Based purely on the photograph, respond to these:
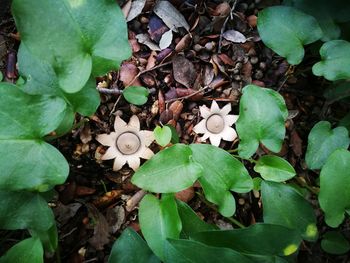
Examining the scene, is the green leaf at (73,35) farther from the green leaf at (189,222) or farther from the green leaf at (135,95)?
the green leaf at (189,222)

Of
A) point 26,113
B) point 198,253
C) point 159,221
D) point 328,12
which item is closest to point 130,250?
point 159,221

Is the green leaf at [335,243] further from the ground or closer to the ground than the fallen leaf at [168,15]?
closer to the ground

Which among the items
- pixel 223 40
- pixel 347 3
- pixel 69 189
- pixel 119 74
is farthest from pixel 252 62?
pixel 69 189

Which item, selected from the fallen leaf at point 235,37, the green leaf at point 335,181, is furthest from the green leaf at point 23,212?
the fallen leaf at point 235,37

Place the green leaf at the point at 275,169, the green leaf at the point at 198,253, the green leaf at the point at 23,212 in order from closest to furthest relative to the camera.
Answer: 1. the green leaf at the point at 198,253
2. the green leaf at the point at 23,212
3. the green leaf at the point at 275,169

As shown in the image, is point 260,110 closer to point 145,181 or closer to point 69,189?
point 145,181

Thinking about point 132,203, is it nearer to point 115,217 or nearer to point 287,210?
point 115,217
